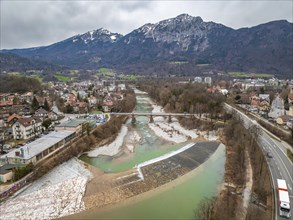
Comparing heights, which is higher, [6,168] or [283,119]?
[283,119]

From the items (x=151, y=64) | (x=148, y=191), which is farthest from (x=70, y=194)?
(x=151, y=64)

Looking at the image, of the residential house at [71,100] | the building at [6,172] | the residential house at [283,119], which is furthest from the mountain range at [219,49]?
the building at [6,172]

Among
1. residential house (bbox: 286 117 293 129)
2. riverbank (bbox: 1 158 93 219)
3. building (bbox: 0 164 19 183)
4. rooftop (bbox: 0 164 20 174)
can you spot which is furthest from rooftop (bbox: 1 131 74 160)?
residential house (bbox: 286 117 293 129)

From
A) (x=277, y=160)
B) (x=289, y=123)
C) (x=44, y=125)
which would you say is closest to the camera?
(x=277, y=160)

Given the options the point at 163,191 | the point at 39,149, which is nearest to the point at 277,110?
the point at 163,191

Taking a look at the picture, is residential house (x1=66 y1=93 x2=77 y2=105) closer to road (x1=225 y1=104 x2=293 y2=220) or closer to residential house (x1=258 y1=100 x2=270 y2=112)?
road (x1=225 y1=104 x2=293 y2=220)

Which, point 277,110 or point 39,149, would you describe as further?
point 277,110

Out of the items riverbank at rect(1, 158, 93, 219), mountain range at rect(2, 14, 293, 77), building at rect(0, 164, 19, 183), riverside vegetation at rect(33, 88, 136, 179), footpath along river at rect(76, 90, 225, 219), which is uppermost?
mountain range at rect(2, 14, 293, 77)

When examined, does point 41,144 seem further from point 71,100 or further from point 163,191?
point 71,100
